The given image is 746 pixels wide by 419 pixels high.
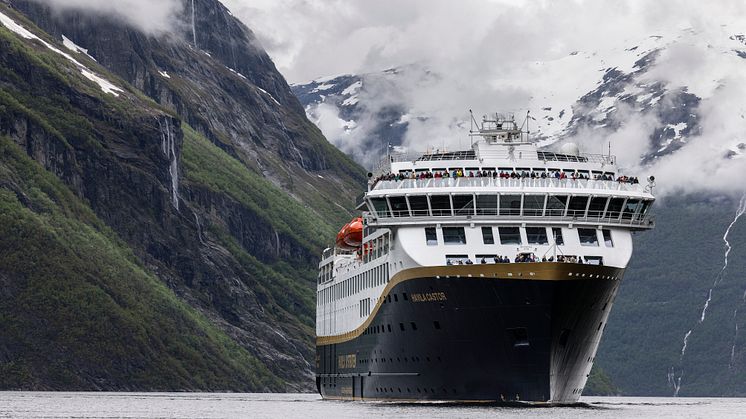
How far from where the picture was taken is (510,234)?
381 ft

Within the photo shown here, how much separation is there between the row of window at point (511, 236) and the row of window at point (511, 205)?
1126 mm

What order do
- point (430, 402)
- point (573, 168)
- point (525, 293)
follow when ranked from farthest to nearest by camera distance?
point (573, 168) → point (430, 402) → point (525, 293)

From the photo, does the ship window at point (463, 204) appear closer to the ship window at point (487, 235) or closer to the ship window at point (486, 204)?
the ship window at point (486, 204)

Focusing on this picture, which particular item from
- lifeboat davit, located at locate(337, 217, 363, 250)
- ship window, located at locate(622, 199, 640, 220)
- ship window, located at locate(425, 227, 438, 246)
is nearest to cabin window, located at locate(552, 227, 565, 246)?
ship window, located at locate(622, 199, 640, 220)

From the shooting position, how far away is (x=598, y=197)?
118188 millimetres

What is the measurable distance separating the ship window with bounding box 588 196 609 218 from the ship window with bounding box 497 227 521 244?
6.13m

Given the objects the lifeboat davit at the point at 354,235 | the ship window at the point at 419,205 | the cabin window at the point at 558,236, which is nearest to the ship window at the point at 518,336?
the cabin window at the point at 558,236

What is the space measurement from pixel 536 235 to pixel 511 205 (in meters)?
2.90

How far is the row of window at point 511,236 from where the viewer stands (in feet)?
380

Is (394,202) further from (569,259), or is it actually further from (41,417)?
(41,417)

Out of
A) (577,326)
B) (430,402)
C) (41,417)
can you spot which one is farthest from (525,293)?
(41,417)

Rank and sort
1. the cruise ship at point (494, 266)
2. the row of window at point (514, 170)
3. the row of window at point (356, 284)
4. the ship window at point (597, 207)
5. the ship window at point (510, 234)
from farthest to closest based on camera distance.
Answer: the row of window at point (356, 284) → the row of window at point (514, 170) → the ship window at point (597, 207) → the ship window at point (510, 234) → the cruise ship at point (494, 266)

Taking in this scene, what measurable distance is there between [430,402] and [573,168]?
22.6 meters

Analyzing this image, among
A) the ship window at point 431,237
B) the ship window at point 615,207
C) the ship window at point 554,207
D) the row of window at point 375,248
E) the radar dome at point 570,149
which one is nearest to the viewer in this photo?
the ship window at point 554,207
